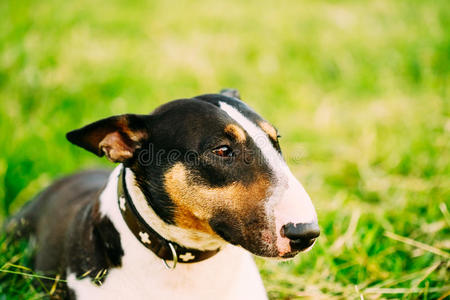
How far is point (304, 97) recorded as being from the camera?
631 centimetres

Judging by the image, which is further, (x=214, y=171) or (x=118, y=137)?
(x=118, y=137)

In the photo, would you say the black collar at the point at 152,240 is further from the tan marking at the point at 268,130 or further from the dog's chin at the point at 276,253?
the tan marking at the point at 268,130

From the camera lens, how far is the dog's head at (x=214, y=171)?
6.98ft

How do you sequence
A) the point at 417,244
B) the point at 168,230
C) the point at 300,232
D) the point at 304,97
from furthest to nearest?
1. the point at 304,97
2. the point at 417,244
3. the point at 168,230
4. the point at 300,232

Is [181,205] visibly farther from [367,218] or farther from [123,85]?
[123,85]

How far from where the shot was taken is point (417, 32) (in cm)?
720

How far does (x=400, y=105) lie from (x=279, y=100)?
1.53 metres

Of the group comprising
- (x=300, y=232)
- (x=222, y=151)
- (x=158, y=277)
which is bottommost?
(x=158, y=277)

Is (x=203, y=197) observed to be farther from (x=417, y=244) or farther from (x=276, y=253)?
(x=417, y=244)

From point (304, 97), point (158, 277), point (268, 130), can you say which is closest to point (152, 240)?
point (158, 277)

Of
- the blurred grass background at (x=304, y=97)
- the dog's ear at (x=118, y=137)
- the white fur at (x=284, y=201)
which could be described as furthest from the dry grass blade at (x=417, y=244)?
the dog's ear at (x=118, y=137)

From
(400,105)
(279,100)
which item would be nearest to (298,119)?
(279,100)

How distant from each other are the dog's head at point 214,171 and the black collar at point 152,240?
0.25ft

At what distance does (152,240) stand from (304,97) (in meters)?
4.37
